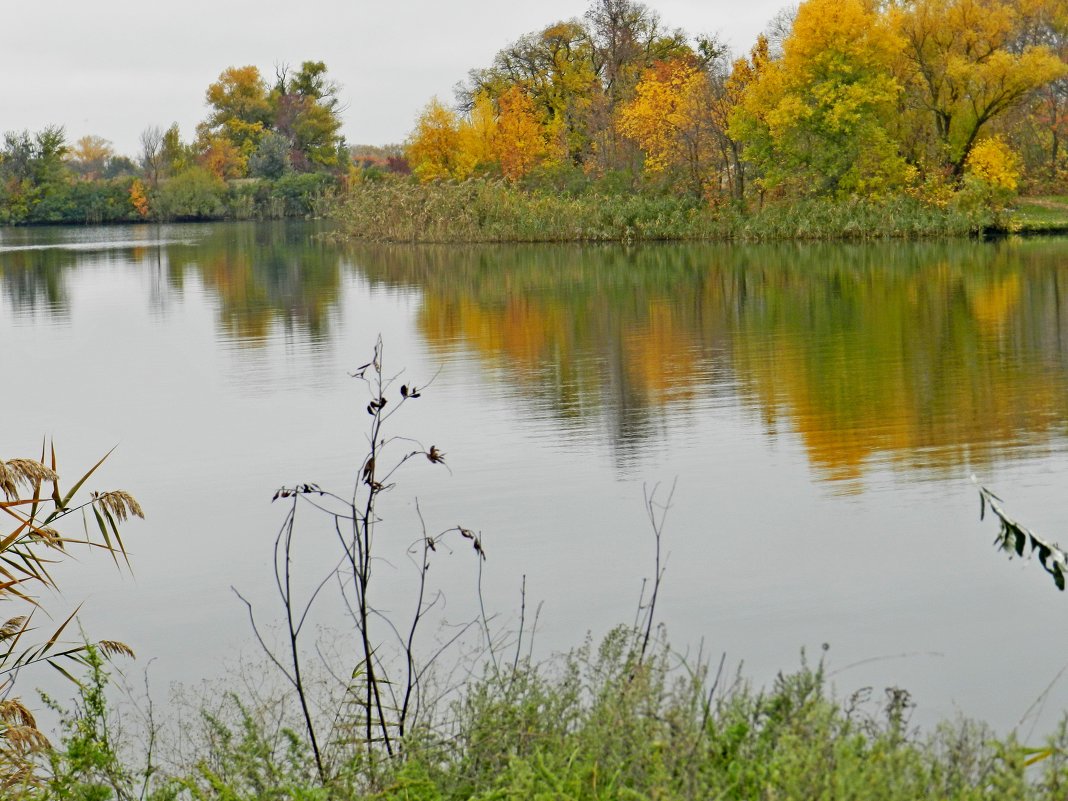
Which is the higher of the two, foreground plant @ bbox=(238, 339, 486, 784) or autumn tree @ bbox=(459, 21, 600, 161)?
autumn tree @ bbox=(459, 21, 600, 161)

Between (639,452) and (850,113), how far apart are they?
30973mm

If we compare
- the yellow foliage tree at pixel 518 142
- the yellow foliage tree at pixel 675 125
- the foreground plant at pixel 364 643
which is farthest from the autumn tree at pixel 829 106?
the foreground plant at pixel 364 643

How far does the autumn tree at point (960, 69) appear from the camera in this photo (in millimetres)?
39500

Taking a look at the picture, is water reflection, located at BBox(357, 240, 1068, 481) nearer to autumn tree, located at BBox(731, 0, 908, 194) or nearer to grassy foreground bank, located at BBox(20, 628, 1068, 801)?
grassy foreground bank, located at BBox(20, 628, 1068, 801)

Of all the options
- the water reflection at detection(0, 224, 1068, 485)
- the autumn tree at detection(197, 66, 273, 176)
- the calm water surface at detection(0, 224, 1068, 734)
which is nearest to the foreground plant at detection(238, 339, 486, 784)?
the calm water surface at detection(0, 224, 1068, 734)

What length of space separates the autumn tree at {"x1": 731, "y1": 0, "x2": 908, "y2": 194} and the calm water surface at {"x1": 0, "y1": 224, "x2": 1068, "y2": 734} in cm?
1541

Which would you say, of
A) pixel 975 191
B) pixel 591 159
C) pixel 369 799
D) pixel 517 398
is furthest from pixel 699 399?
pixel 591 159

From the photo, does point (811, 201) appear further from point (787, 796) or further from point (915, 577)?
point (787, 796)

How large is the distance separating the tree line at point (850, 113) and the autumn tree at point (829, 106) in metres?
0.05

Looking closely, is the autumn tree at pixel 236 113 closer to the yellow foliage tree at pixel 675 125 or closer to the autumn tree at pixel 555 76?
the autumn tree at pixel 555 76

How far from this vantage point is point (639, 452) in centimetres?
1061

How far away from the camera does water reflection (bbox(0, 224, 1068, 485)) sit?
11.4 m

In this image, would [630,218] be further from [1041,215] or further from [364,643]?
[364,643]

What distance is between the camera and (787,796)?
3367 mm
